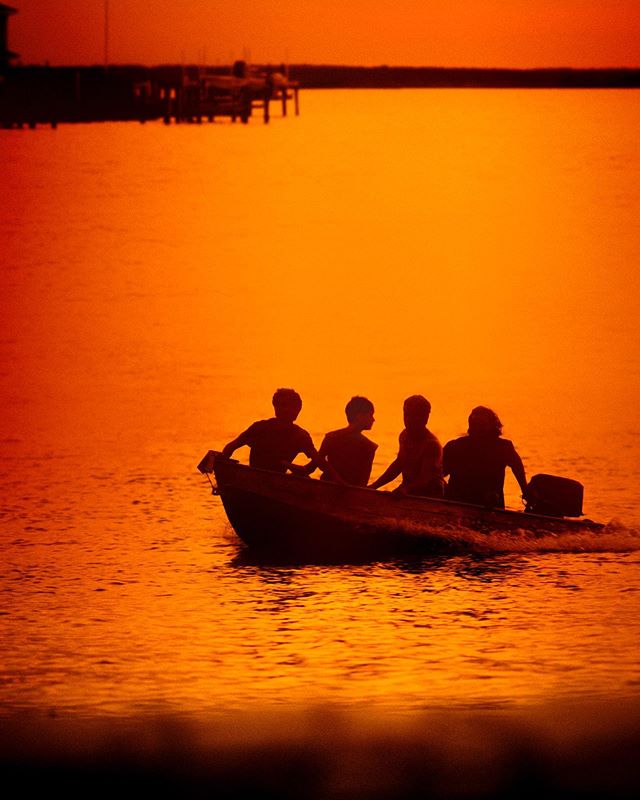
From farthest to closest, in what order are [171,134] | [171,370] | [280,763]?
[171,134] < [171,370] < [280,763]

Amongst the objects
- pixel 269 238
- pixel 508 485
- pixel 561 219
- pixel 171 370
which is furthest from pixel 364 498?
pixel 561 219

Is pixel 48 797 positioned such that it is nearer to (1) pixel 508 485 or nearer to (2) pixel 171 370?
(1) pixel 508 485

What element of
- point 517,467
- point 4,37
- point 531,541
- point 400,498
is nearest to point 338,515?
point 400,498

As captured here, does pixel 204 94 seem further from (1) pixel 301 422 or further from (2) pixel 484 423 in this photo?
(2) pixel 484 423

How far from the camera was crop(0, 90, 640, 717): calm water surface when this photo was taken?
11578 millimetres

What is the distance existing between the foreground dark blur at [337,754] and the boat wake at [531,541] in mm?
3329

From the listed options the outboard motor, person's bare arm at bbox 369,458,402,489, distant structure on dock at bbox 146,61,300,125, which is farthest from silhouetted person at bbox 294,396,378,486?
distant structure on dock at bbox 146,61,300,125

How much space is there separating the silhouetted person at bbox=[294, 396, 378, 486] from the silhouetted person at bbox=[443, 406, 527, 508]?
61cm

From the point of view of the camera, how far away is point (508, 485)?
17297 mm

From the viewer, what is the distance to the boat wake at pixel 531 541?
1378 centimetres

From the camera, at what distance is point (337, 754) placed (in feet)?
30.5

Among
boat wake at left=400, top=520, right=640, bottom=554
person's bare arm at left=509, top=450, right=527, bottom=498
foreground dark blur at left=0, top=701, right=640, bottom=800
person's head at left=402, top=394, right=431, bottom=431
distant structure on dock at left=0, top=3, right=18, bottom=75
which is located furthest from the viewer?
distant structure on dock at left=0, top=3, right=18, bottom=75

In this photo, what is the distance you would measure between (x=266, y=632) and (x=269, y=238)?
3912cm

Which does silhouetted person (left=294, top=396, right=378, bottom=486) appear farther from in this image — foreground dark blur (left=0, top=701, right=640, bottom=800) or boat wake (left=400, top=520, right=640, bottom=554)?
foreground dark blur (left=0, top=701, right=640, bottom=800)
